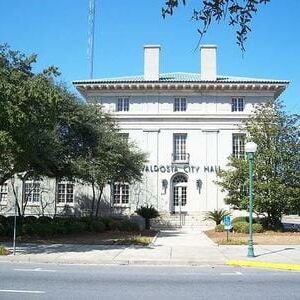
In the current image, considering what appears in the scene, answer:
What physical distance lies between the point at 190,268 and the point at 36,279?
5190 mm

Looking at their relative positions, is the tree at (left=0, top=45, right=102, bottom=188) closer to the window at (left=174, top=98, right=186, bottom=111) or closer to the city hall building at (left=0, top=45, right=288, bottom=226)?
the city hall building at (left=0, top=45, right=288, bottom=226)

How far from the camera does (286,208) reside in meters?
30.9

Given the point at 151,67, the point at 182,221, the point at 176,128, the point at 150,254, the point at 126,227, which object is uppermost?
the point at 151,67

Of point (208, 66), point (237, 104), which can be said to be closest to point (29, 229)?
point (237, 104)

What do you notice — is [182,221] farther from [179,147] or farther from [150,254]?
[150,254]

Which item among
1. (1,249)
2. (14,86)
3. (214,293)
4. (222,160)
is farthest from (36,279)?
(222,160)

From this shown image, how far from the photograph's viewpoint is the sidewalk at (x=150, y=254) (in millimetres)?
16516

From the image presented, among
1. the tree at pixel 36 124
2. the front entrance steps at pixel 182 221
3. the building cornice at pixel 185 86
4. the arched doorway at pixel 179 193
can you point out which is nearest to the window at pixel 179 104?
the building cornice at pixel 185 86

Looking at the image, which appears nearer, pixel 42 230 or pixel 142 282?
pixel 142 282

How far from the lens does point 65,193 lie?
44625 millimetres

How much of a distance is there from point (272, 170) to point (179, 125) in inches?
552

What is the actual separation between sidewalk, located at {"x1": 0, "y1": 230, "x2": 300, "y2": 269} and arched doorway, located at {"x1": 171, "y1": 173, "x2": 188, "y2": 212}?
20816 millimetres

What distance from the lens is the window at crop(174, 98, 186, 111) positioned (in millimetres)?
44219

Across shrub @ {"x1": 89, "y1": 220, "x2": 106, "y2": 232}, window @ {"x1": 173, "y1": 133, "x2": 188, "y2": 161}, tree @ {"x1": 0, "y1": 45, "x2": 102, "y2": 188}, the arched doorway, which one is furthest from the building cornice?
shrub @ {"x1": 89, "y1": 220, "x2": 106, "y2": 232}
